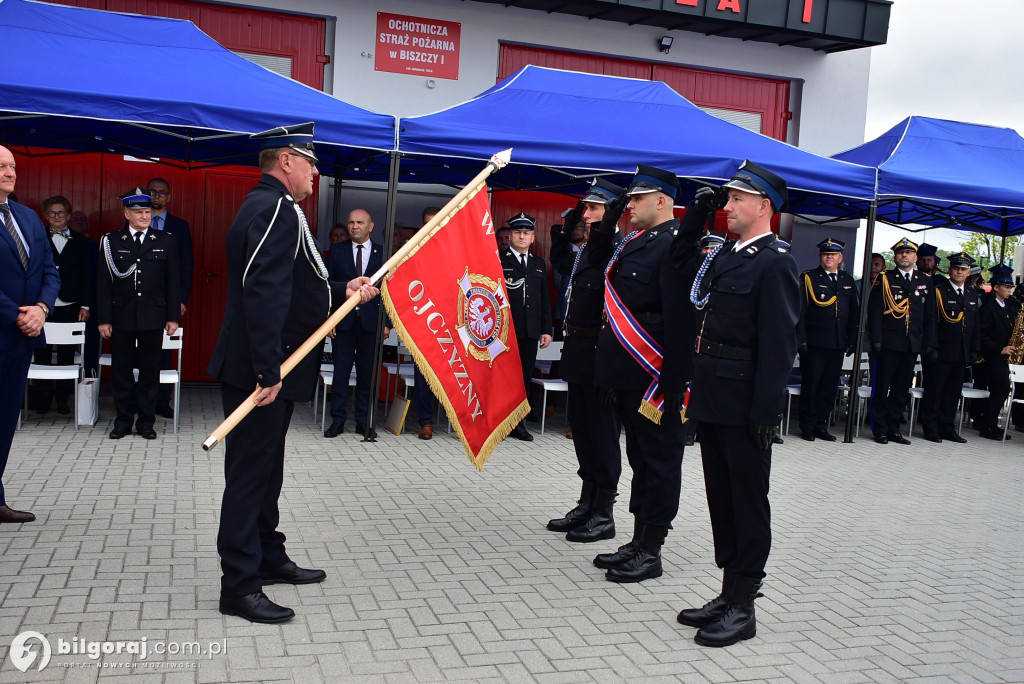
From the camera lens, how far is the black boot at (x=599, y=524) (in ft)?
17.3

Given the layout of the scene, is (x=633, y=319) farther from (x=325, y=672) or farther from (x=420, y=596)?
(x=325, y=672)

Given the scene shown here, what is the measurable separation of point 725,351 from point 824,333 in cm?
593

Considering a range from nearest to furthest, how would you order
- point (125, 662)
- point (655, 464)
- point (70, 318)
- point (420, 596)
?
point (125, 662) < point (420, 596) < point (655, 464) < point (70, 318)

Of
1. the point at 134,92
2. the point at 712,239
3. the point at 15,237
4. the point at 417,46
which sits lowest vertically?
the point at 15,237

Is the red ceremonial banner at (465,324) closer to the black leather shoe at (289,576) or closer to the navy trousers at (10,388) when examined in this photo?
the black leather shoe at (289,576)

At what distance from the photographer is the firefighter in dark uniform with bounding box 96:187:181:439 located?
7348mm

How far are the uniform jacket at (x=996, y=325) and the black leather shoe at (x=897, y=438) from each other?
1860 mm

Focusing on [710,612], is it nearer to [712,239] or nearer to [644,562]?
[644,562]

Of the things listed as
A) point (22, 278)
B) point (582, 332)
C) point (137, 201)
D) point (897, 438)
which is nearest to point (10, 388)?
point (22, 278)

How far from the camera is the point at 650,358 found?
4.69 metres

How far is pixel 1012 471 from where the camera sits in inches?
342

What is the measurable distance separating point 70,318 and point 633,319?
6026 mm

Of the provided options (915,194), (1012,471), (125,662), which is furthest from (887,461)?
(125,662)

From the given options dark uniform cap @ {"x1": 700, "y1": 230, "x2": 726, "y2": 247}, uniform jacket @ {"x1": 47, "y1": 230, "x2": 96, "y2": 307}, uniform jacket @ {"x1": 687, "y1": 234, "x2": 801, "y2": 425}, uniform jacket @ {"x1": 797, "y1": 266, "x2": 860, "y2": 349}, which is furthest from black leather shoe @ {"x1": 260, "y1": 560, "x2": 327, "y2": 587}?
uniform jacket @ {"x1": 797, "y1": 266, "x2": 860, "y2": 349}
